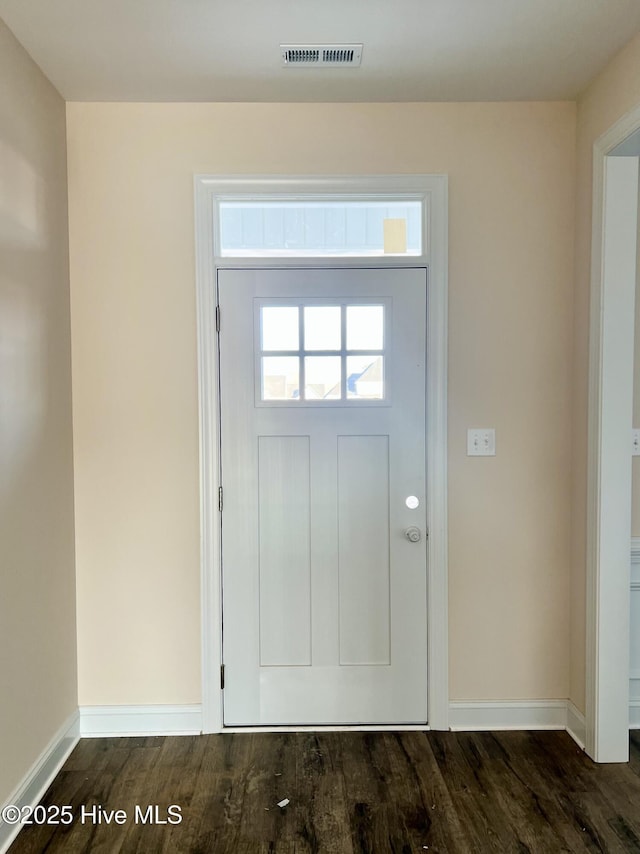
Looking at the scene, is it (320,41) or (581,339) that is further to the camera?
(581,339)

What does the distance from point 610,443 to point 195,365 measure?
1.74 m

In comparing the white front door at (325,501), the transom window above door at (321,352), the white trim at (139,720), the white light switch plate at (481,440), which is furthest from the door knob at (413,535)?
the white trim at (139,720)

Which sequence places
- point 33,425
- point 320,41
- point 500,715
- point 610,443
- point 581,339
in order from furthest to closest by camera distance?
point 500,715 < point 581,339 < point 610,443 < point 33,425 < point 320,41

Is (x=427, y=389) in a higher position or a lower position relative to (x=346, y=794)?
higher

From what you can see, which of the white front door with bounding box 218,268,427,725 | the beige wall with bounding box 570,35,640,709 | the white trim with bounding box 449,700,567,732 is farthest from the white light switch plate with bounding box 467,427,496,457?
the white trim with bounding box 449,700,567,732

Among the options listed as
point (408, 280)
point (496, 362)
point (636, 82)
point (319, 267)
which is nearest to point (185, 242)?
point (319, 267)

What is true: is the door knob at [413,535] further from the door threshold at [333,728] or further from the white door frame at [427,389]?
the door threshold at [333,728]

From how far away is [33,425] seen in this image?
214 cm

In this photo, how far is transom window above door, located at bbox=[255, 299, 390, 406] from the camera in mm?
2496

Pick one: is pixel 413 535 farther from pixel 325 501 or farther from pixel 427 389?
pixel 427 389

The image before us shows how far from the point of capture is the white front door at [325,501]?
249 centimetres

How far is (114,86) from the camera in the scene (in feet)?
7.54

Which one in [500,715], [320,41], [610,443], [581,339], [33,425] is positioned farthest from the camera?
[500,715]

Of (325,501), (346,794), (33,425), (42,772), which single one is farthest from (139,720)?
(33,425)
